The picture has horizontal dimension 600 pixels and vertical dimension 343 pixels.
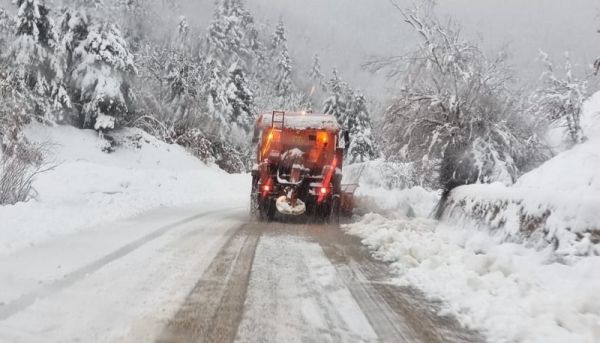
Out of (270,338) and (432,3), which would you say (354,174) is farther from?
(270,338)

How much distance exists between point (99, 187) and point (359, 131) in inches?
1227

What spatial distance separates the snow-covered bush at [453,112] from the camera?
43.9 feet

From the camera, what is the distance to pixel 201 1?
120m

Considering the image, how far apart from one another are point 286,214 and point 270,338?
1033cm

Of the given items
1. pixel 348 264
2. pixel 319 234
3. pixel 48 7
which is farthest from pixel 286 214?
pixel 48 7

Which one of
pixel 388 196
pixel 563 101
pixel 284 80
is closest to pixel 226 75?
pixel 284 80

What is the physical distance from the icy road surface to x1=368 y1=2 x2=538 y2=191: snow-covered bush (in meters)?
6.29

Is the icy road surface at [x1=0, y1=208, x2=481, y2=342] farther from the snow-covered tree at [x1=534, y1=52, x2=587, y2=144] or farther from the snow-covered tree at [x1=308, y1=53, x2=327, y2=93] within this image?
the snow-covered tree at [x1=308, y1=53, x2=327, y2=93]

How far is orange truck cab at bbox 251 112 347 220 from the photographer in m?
13.0

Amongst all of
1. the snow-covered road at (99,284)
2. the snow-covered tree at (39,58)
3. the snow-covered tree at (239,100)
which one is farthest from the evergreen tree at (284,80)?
the snow-covered road at (99,284)

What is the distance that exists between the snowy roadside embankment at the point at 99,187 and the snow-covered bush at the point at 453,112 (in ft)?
23.9

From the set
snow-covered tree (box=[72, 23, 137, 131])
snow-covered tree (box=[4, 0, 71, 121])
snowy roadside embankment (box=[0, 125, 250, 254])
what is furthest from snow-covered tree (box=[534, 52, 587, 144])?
snow-covered tree (box=[4, 0, 71, 121])

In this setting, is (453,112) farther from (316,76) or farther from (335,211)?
(316,76)

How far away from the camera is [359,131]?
44156 mm
